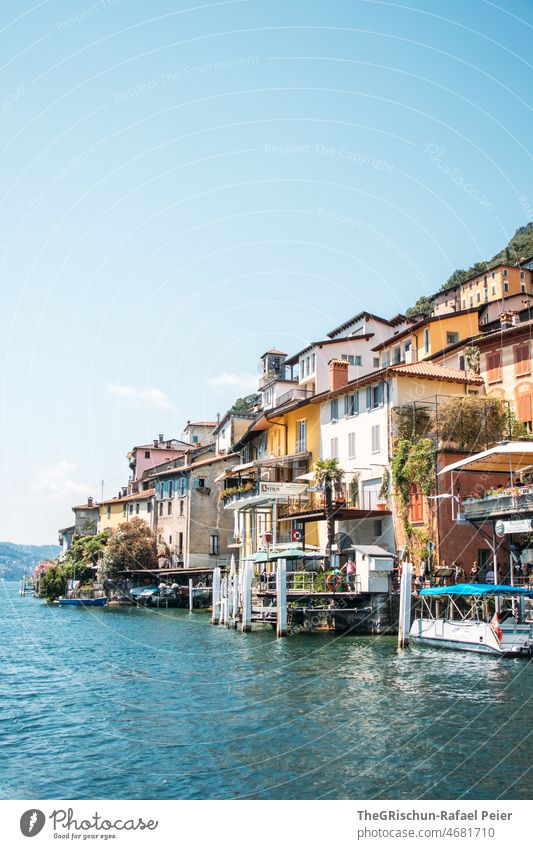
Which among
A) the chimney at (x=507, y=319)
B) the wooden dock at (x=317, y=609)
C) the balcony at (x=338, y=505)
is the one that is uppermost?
the chimney at (x=507, y=319)

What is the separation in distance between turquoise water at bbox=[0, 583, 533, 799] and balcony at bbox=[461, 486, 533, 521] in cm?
785

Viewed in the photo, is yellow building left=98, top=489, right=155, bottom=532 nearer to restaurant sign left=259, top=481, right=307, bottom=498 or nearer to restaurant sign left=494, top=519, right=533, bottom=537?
restaurant sign left=259, top=481, right=307, bottom=498

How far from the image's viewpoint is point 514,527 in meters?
35.6

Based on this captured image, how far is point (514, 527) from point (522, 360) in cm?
1456

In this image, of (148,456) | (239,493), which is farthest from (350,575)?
(148,456)

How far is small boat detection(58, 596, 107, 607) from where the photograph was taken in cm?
7696

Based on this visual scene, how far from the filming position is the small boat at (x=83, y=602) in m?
77.0

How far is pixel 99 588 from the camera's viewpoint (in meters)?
83.4

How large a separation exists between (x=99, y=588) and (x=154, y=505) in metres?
10.3

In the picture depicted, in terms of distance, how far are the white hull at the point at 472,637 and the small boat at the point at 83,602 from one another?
156 ft

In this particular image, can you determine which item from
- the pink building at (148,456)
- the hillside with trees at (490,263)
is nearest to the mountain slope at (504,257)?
the hillside with trees at (490,263)

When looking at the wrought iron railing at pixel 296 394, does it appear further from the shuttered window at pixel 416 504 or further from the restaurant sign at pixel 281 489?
the shuttered window at pixel 416 504

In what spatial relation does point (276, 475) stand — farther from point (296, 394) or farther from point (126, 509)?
point (126, 509)
